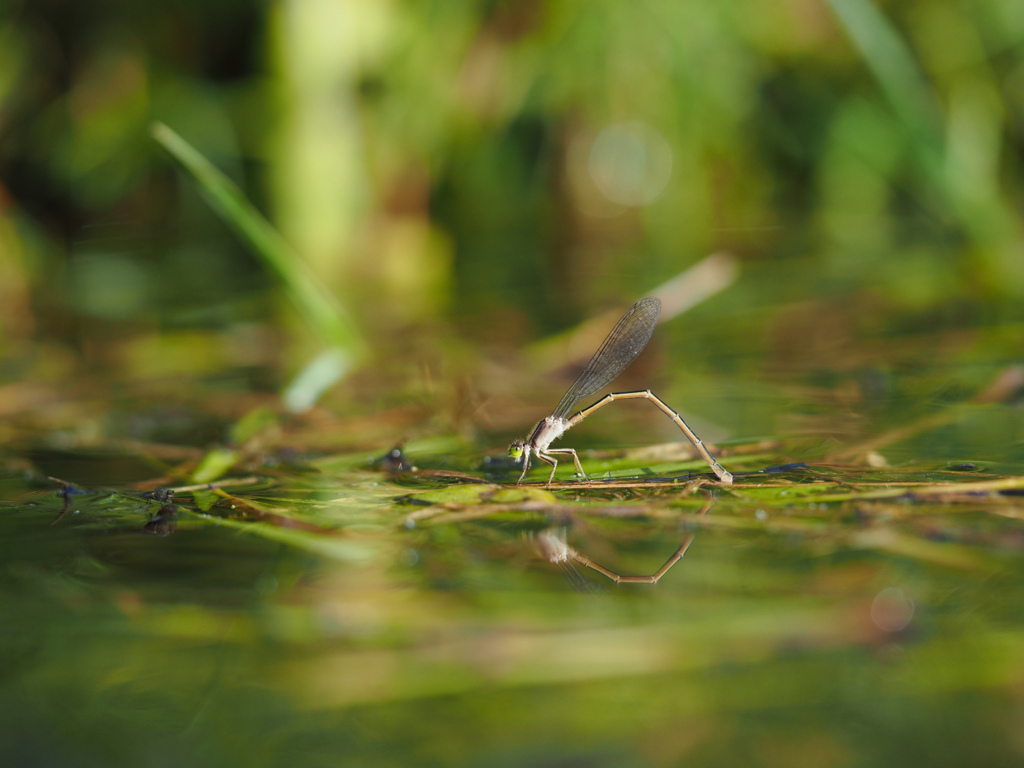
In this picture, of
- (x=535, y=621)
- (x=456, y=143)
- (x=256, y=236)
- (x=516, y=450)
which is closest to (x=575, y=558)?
(x=535, y=621)

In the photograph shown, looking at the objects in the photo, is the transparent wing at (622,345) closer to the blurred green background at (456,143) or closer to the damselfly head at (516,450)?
the damselfly head at (516,450)

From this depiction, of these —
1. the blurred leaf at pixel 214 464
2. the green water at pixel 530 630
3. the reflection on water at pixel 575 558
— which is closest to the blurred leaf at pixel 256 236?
the blurred leaf at pixel 214 464

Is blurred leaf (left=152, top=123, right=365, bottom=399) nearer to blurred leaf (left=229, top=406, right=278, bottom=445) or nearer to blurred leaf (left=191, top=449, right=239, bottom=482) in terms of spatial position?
blurred leaf (left=229, top=406, right=278, bottom=445)

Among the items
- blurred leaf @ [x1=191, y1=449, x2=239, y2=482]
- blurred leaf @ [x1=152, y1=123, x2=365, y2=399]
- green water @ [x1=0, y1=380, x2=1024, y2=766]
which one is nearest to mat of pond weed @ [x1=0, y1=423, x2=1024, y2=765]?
green water @ [x1=0, y1=380, x2=1024, y2=766]

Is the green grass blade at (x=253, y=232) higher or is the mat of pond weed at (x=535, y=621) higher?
the green grass blade at (x=253, y=232)

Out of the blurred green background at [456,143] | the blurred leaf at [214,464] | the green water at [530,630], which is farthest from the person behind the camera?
the blurred green background at [456,143]

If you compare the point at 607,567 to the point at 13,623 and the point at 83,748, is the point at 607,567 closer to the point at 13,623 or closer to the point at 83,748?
the point at 83,748
